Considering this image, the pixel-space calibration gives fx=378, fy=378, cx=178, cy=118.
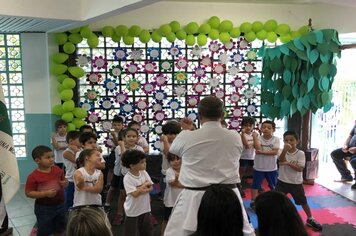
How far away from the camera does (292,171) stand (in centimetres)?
388

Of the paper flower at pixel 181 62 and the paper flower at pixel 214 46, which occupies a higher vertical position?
the paper flower at pixel 214 46

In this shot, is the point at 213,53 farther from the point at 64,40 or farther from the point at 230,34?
the point at 64,40

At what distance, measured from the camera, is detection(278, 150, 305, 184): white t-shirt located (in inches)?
153

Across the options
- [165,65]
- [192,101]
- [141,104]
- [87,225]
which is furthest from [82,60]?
[87,225]

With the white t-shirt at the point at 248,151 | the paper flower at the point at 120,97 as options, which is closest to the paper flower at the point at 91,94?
the paper flower at the point at 120,97

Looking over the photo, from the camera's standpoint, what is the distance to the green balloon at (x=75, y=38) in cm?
507

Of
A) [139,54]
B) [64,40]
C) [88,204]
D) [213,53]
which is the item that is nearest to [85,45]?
[64,40]

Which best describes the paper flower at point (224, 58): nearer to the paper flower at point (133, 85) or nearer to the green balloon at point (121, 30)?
the paper flower at point (133, 85)

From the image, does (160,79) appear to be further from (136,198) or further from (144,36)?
(136,198)

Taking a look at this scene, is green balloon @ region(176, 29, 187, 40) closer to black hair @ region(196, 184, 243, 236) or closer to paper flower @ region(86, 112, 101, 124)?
paper flower @ region(86, 112, 101, 124)

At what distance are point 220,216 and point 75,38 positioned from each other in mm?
4119

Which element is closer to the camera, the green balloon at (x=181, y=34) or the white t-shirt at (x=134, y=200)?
the white t-shirt at (x=134, y=200)

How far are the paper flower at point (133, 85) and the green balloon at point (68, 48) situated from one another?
0.89 meters

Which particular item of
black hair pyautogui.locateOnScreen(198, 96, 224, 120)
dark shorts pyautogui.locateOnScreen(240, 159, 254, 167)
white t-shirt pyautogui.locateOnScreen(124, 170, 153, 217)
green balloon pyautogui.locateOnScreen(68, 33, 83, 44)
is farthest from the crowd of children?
green balloon pyautogui.locateOnScreen(68, 33, 83, 44)
